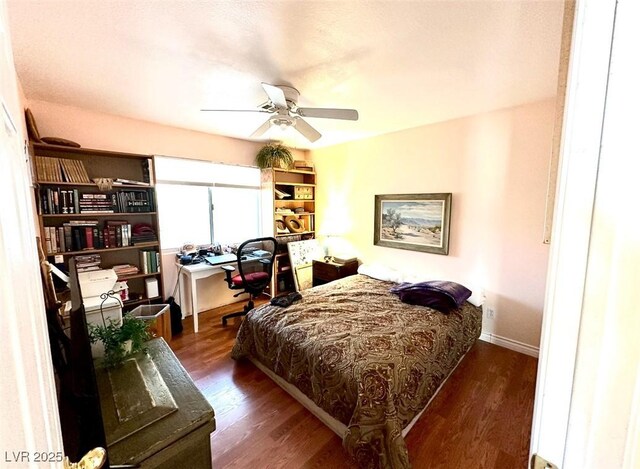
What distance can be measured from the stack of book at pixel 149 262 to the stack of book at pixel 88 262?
38cm

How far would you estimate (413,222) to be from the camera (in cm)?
321

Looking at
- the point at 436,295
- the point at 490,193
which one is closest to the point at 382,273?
the point at 436,295

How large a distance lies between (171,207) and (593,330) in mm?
3762

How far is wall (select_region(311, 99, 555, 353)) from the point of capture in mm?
2416

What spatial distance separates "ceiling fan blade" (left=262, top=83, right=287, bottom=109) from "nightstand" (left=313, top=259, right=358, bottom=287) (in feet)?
7.58

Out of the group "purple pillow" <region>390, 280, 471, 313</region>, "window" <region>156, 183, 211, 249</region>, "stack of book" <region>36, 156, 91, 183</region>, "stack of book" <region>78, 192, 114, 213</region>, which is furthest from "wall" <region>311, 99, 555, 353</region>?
"stack of book" <region>36, 156, 91, 183</region>

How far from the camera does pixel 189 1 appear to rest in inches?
48.3

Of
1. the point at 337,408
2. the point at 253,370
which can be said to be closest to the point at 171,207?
the point at 253,370

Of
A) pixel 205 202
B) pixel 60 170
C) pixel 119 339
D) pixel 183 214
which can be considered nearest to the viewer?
pixel 119 339

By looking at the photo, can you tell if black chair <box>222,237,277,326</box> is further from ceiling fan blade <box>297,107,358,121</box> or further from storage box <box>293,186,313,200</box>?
ceiling fan blade <box>297,107,358,121</box>

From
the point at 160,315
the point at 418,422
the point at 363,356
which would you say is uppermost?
the point at 363,356

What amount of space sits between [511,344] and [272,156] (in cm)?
361

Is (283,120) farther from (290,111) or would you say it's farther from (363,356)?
(363,356)

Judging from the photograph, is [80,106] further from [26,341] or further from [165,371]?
[26,341]
